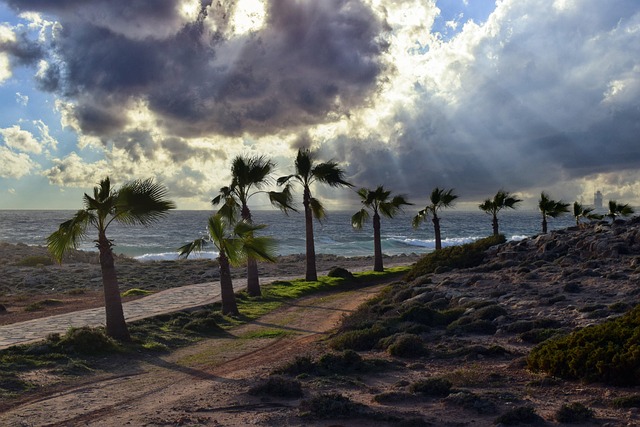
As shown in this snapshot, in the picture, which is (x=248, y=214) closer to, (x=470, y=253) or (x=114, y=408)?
(x=470, y=253)

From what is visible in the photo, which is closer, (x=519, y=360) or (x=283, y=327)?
(x=519, y=360)

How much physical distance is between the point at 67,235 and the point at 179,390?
6.17 m

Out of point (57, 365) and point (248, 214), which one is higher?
point (248, 214)

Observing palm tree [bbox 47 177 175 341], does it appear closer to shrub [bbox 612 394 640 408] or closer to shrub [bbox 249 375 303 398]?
shrub [bbox 249 375 303 398]

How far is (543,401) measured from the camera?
Answer: 8461 mm

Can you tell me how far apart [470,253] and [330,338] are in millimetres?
13302

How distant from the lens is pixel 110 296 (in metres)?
14.5

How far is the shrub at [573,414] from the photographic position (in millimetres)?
7449

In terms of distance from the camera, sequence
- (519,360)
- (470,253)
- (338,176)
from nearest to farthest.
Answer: (519,360) < (470,253) < (338,176)

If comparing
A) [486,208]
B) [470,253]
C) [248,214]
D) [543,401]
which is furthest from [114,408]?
[486,208]

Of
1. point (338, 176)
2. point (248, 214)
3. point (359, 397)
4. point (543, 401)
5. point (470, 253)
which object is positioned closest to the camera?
point (543, 401)

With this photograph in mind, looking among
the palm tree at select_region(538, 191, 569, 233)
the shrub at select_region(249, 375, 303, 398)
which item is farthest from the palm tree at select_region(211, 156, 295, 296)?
the palm tree at select_region(538, 191, 569, 233)

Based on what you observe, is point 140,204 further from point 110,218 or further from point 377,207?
point 377,207

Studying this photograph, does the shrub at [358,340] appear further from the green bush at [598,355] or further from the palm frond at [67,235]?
the palm frond at [67,235]
